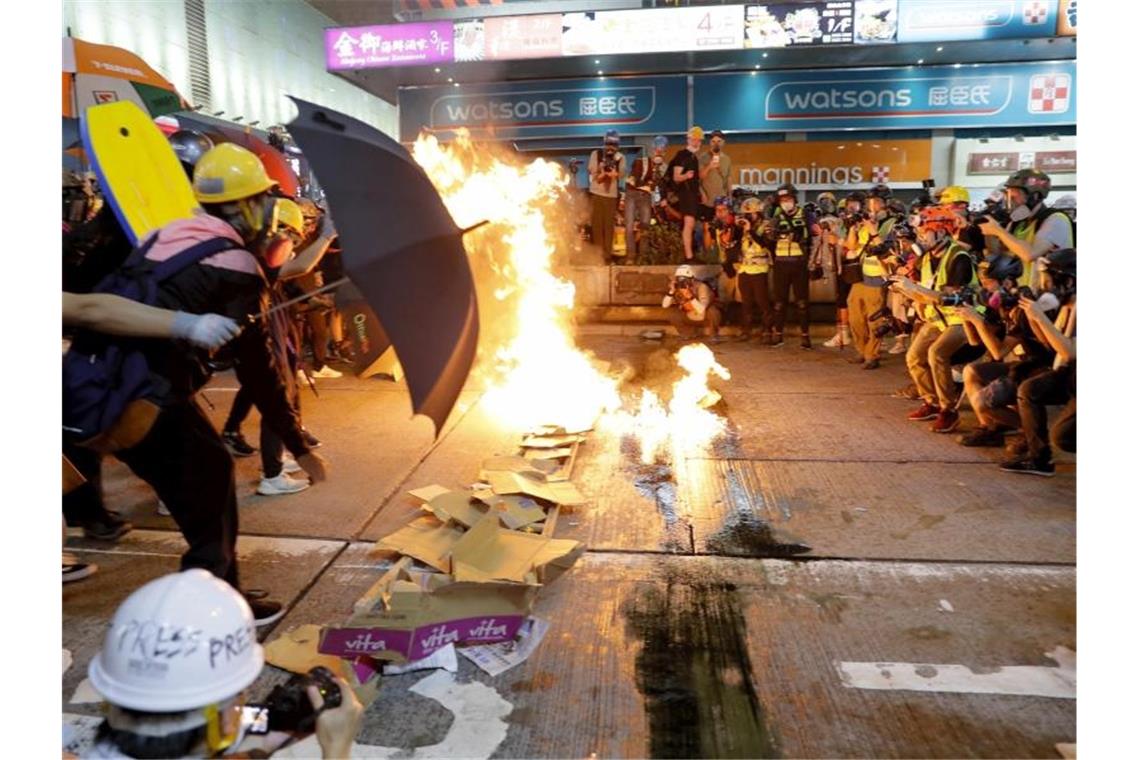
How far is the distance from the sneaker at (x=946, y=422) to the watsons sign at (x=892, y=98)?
15676 millimetres

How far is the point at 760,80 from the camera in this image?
20.9m

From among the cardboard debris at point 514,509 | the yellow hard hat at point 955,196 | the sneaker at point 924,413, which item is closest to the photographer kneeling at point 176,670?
the cardboard debris at point 514,509

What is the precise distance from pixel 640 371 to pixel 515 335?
1549 mm

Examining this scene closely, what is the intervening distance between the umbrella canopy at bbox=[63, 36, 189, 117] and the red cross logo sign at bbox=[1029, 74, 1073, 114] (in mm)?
20165

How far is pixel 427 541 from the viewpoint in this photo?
429 cm

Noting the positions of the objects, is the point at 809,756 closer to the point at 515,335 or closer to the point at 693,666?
the point at 693,666

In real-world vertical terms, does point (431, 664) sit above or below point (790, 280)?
below

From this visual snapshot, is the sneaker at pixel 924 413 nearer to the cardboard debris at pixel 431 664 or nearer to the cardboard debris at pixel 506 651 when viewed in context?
the cardboard debris at pixel 506 651

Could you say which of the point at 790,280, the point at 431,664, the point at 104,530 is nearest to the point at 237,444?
the point at 104,530

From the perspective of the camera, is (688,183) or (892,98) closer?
(688,183)

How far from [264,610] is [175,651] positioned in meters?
2.11

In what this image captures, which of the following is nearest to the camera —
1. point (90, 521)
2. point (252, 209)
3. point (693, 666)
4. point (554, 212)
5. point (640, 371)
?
point (693, 666)

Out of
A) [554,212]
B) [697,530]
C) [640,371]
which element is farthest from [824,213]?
[697,530]

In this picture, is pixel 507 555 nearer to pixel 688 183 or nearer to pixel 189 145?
pixel 189 145
